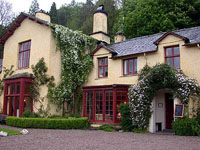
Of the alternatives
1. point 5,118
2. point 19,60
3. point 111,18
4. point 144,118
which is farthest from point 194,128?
point 111,18

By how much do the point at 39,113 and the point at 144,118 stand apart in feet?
27.0

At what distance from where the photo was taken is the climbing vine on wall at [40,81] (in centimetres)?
1744

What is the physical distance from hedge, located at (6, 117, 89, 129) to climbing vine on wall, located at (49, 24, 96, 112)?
2.60 metres

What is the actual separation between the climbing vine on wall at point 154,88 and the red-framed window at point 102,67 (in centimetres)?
403

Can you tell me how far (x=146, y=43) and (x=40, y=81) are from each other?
29.2ft

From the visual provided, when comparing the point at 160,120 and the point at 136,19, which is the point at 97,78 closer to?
the point at 160,120

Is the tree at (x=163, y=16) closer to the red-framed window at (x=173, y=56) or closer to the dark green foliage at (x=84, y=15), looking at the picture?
the dark green foliage at (x=84, y=15)

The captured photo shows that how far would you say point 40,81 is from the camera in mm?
17766

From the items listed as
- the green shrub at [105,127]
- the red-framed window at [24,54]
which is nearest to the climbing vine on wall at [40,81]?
the red-framed window at [24,54]

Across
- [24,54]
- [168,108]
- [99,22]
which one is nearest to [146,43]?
[168,108]

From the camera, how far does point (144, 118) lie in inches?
550

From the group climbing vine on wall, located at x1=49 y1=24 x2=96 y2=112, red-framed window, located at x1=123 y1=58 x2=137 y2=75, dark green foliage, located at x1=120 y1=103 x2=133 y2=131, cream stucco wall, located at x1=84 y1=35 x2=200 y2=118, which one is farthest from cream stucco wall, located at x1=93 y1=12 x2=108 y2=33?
dark green foliage, located at x1=120 y1=103 x2=133 y2=131

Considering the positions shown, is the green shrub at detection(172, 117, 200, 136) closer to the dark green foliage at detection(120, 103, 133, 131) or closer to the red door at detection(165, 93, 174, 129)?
the red door at detection(165, 93, 174, 129)

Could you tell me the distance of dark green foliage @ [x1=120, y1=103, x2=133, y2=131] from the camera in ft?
47.4
